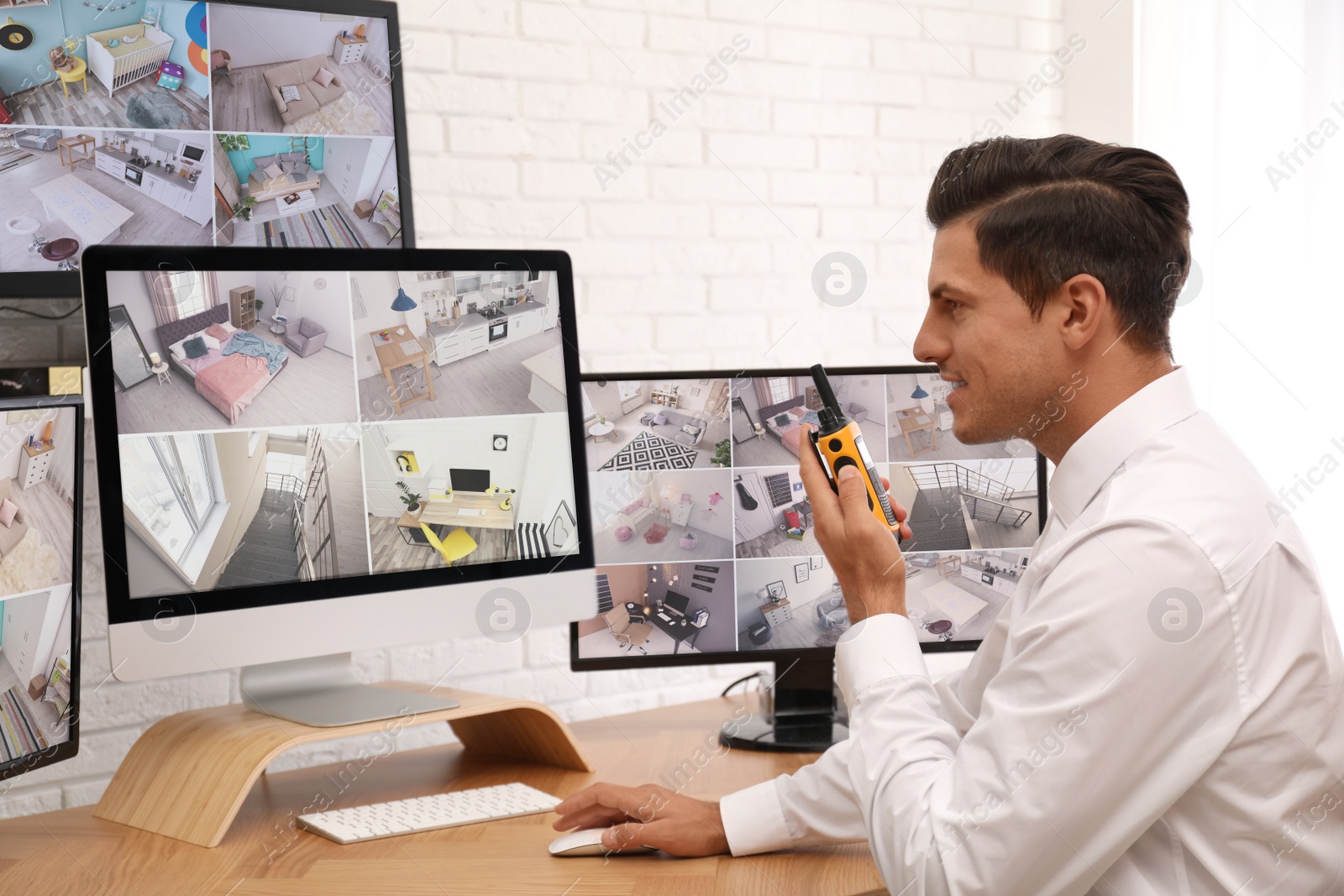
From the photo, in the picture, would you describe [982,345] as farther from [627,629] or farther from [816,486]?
[627,629]

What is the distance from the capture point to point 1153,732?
0.78 metres

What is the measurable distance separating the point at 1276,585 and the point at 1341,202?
54.6 inches

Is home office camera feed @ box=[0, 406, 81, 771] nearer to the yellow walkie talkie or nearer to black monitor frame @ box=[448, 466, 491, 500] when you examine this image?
black monitor frame @ box=[448, 466, 491, 500]

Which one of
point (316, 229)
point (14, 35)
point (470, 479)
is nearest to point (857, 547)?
point (470, 479)

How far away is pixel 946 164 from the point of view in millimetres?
1118

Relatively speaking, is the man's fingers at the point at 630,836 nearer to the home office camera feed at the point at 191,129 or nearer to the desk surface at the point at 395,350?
the desk surface at the point at 395,350

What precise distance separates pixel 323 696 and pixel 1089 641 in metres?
0.85

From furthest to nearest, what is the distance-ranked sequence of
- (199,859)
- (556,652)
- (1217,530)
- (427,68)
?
1. (556,652)
2. (427,68)
3. (199,859)
4. (1217,530)

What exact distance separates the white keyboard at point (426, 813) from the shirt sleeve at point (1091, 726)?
1.57ft

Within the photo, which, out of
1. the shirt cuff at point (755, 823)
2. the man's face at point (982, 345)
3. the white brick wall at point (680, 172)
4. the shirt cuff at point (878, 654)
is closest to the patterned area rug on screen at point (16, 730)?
the white brick wall at point (680, 172)

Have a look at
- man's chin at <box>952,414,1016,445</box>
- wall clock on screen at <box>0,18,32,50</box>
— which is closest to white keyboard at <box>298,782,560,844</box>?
man's chin at <box>952,414,1016,445</box>

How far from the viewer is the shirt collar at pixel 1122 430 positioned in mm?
939

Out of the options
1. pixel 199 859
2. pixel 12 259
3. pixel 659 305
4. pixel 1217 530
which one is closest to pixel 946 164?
pixel 1217 530

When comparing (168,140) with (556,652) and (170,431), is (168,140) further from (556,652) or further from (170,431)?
(556,652)
